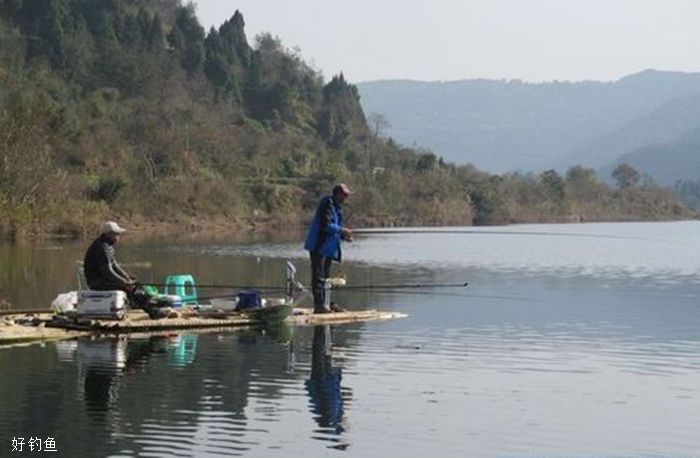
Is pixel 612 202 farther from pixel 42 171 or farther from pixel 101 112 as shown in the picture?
pixel 42 171

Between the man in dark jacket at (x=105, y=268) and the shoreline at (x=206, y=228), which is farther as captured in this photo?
the shoreline at (x=206, y=228)

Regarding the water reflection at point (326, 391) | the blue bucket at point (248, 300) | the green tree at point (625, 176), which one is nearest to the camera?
the water reflection at point (326, 391)

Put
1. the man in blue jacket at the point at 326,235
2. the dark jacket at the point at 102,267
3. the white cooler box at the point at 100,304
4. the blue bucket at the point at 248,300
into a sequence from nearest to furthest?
the white cooler box at the point at 100,304
the dark jacket at the point at 102,267
the blue bucket at the point at 248,300
the man in blue jacket at the point at 326,235

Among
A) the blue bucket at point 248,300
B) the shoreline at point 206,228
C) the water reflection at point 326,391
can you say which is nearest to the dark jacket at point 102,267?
the blue bucket at point 248,300

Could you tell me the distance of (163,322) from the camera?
19.3 m

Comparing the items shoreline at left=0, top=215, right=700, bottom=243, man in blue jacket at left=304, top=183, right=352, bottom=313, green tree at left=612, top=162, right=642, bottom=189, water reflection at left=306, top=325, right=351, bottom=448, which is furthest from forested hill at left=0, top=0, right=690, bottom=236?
water reflection at left=306, top=325, right=351, bottom=448

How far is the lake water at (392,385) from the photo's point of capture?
12.3 meters

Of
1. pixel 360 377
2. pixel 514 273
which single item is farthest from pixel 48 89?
pixel 360 377

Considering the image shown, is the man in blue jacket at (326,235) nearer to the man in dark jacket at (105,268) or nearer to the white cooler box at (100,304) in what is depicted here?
the man in dark jacket at (105,268)

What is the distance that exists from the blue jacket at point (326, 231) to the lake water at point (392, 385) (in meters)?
1.42

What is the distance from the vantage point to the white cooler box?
61.4 ft

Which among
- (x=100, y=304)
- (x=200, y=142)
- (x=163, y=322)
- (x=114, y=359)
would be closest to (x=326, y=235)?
(x=163, y=322)

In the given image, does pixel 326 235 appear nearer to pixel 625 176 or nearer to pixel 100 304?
pixel 100 304

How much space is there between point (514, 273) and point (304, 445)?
27.6 metres
